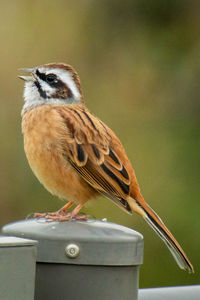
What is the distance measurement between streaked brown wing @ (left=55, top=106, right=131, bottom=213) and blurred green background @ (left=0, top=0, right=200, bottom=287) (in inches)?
173

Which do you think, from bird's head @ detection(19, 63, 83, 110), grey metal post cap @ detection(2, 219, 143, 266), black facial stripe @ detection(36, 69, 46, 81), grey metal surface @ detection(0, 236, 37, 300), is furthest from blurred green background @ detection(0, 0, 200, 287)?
grey metal surface @ detection(0, 236, 37, 300)

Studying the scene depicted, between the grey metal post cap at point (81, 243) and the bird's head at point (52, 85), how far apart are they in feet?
7.36

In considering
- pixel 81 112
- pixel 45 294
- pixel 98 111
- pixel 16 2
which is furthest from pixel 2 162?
pixel 45 294

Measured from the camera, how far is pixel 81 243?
11.9 ft

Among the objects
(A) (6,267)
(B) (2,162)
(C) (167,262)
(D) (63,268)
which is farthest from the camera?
(B) (2,162)

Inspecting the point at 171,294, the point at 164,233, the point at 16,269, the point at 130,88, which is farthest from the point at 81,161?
the point at 130,88

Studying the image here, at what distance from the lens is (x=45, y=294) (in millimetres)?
3637

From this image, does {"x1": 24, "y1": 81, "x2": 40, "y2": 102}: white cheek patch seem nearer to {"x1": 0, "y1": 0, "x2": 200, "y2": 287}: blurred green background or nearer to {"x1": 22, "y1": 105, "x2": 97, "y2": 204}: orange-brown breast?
{"x1": 22, "y1": 105, "x2": 97, "y2": 204}: orange-brown breast

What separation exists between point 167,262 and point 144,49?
10.5 feet

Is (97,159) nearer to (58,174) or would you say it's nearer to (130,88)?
(58,174)

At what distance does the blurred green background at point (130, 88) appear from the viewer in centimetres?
1013

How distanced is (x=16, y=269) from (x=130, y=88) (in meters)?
8.30

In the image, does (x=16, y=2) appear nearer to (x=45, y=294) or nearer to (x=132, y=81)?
(x=132, y=81)

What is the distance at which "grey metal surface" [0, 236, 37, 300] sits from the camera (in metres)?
3.13
